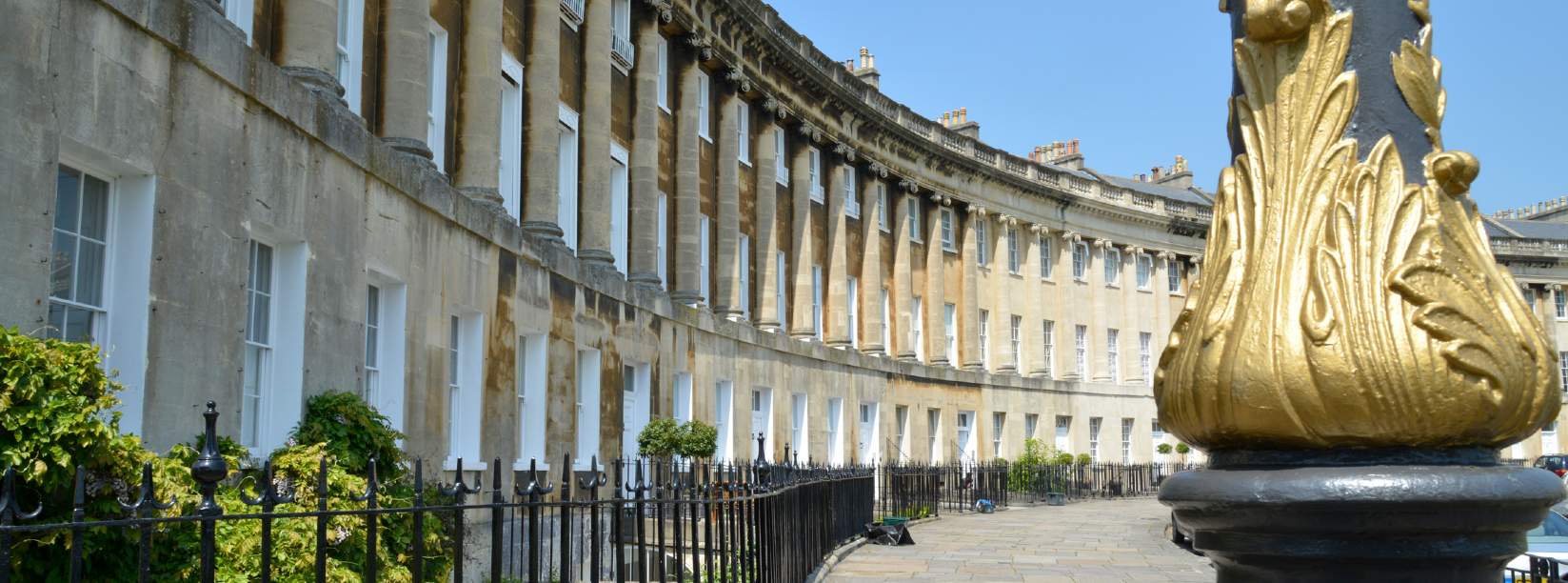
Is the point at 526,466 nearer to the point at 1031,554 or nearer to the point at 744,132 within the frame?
the point at 1031,554

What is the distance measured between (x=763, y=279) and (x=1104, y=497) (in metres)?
15.6

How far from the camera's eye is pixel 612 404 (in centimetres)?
2073

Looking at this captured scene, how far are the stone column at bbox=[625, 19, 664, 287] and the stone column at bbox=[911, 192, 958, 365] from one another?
56.5 feet

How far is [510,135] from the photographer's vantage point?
64.6 feet

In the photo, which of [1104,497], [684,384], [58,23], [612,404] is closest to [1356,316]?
[58,23]

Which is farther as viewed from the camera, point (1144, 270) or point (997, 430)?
point (1144, 270)

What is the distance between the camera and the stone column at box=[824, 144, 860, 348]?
3588cm

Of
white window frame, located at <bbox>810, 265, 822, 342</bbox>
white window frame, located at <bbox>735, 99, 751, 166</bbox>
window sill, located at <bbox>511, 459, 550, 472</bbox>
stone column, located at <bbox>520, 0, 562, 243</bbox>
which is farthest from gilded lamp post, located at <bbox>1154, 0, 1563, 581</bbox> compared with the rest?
white window frame, located at <bbox>810, 265, 822, 342</bbox>

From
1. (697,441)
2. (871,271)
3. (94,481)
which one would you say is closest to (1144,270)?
(871,271)

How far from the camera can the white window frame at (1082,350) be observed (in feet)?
163

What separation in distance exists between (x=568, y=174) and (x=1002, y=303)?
25360mm

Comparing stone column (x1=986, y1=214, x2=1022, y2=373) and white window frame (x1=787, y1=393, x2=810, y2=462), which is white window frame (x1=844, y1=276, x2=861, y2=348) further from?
stone column (x1=986, y1=214, x2=1022, y2=373)

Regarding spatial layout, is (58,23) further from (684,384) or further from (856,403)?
(856,403)

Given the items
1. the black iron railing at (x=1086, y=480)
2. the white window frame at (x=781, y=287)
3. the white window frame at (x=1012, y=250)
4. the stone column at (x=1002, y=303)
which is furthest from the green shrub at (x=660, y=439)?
the white window frame at (x=1012, y=250)
